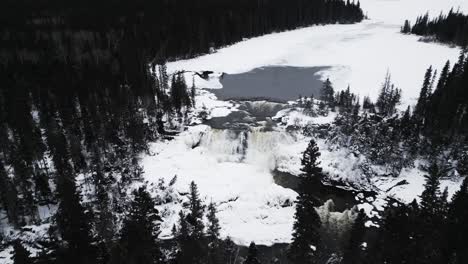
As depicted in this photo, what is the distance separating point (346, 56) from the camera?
315 ft

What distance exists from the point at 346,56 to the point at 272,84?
32747mm

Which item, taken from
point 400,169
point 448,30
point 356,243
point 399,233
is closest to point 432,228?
point 356,243

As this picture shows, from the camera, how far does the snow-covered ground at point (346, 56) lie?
75.1 metres

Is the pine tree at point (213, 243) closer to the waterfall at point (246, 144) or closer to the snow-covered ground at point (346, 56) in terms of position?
the waterfall at point (246, 144)

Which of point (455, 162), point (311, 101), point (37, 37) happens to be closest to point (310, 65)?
point (311, 101)

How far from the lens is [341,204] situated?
129ft

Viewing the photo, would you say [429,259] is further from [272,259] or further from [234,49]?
[234,49]

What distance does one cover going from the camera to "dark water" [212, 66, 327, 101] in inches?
2721

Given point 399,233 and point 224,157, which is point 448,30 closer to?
point 224,157

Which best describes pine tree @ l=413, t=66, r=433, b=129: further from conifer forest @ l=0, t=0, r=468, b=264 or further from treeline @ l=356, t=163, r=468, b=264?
treeline @ l=356, t=163, r=468, b=264

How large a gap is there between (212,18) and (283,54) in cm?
2949

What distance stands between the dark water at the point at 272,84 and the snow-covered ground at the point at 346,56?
11.5ft

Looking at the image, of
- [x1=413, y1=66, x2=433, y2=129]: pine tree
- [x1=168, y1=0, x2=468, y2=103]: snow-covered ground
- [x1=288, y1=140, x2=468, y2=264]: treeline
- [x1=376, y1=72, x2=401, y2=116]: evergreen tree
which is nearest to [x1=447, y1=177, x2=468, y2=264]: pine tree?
[x1=288, y1=140, x2=468, y2=264]: treeline

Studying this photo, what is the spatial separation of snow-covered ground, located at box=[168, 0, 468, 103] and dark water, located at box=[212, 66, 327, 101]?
3493 millimetres
